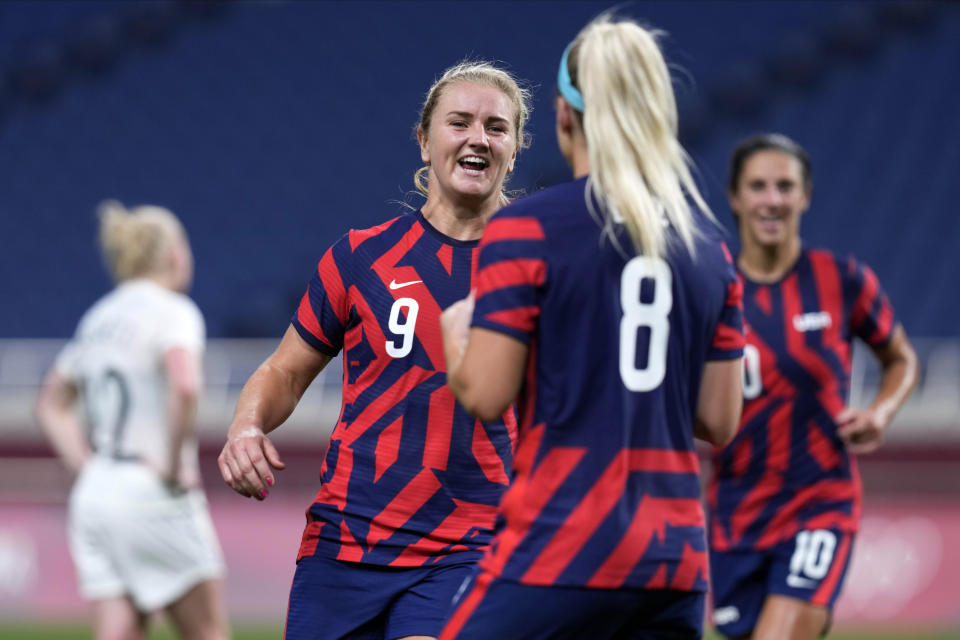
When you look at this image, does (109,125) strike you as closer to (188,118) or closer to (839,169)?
(188,118)

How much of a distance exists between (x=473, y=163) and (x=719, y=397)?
1187 mm

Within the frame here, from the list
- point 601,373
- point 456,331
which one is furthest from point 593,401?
point 456,331

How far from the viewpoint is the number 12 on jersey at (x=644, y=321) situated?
8.40ft

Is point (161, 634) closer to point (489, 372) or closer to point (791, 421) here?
point (791, 421)

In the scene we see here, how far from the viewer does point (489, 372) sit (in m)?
2.59

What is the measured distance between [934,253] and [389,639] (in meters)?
12.6

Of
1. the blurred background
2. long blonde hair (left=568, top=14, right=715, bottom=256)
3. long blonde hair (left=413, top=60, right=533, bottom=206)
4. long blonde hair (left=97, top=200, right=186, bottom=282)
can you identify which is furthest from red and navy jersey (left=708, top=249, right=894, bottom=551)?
the blurred background

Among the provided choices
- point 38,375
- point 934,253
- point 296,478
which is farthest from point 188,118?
point 934,253

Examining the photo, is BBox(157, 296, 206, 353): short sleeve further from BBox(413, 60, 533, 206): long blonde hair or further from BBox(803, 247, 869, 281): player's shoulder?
BBox(803, 247, 869, 281): player's shoulder

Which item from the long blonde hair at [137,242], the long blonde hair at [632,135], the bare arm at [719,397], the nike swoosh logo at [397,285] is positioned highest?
the long blonde hair at [632,135]

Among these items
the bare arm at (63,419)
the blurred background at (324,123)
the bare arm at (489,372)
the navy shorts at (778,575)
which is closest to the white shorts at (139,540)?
the bare arm at (63,419)

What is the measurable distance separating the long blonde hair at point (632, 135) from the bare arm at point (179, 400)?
3.64 meters

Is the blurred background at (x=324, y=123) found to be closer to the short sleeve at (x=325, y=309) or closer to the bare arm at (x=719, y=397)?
the short sleeve at (x=325, y=309)

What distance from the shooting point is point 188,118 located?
17797 mm
